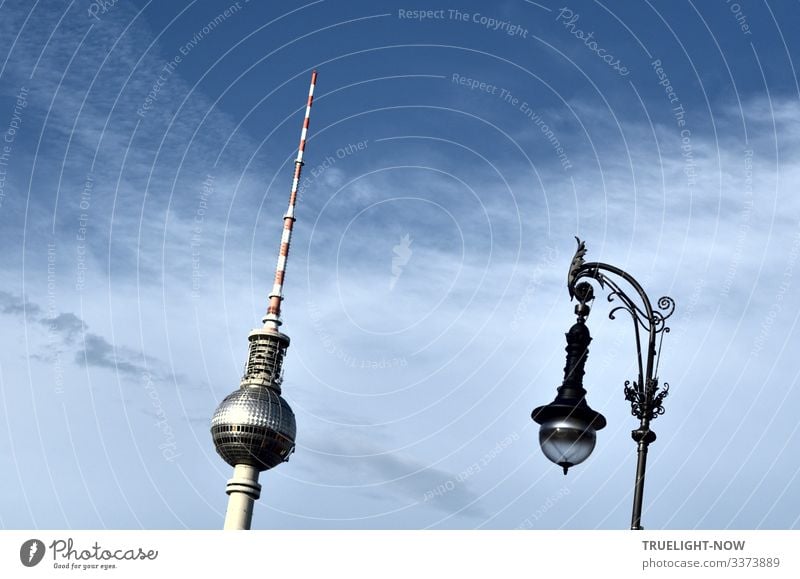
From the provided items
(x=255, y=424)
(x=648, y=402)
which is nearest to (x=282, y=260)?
(x=255, y=424)

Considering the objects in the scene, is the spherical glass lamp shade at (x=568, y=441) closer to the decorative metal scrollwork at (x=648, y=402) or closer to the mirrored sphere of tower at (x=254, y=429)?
the decorative metal scrollwork at (x=648, y=402)

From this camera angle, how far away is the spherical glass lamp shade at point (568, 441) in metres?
18.2

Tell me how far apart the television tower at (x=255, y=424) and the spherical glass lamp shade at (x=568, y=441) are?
373ft

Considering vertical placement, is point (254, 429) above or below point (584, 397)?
above

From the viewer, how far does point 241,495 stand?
442 feet

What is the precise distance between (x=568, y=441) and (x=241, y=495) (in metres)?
120

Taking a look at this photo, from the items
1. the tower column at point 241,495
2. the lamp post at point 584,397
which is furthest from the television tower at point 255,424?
the lamp post at point 584,397

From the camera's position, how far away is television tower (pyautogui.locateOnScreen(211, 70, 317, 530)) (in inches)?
5202

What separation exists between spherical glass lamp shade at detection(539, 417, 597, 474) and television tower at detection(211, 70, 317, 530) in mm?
113774

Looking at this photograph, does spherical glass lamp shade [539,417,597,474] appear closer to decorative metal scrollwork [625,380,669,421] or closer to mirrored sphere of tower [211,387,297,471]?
decorative metal scrollwork [625,380,669,421]

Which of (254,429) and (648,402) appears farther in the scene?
(254,429)

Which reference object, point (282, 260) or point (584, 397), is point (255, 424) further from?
point (584, 397)
